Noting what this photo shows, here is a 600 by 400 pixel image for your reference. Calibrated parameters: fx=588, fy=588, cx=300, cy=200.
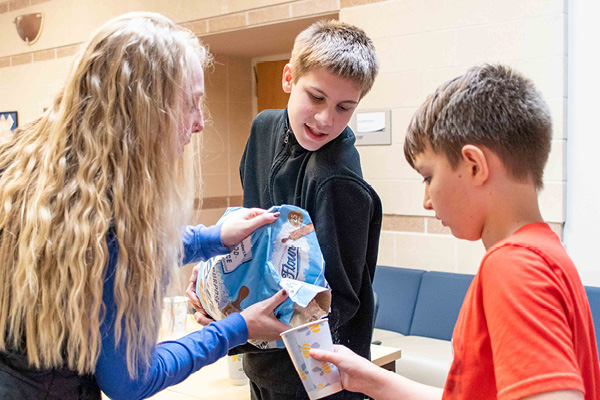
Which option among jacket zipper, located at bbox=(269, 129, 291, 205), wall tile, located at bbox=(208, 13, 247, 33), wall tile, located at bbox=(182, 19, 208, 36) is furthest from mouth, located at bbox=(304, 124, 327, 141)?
wall tile, located at bbox=(182, 19, 208, 36)

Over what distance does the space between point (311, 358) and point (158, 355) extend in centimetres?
30

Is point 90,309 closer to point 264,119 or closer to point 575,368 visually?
point 575,368

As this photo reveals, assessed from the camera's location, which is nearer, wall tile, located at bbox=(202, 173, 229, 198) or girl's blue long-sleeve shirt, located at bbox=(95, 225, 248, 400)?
girl's blue long-sleeve shirt, located at bbox=(95, 225, 248, 400)

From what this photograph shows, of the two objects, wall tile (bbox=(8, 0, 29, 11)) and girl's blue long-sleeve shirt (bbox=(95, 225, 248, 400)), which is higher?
wall tile (bbox=(8, 0, 29, 11))

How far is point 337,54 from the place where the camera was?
4.79ft

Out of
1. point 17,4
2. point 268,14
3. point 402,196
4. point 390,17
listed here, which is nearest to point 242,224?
point 402,196

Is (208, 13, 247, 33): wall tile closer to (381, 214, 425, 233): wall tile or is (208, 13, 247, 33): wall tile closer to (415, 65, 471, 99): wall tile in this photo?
(415, 65, 471, 99): wall tile

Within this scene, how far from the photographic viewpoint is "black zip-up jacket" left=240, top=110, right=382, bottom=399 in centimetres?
140

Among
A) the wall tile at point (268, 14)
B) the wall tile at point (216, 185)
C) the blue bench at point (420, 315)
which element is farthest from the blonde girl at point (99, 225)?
the wall tile at point (216, 185)

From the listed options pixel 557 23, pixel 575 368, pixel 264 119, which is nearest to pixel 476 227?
pixel 575 368

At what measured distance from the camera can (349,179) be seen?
4.57 feet

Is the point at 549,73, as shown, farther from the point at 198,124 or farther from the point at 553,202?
the point at 198,124

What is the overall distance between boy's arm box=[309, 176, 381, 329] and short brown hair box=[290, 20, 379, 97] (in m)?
0.29

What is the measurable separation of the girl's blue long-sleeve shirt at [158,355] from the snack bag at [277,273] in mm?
112
